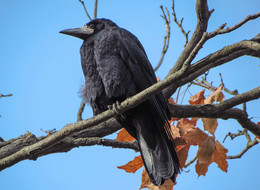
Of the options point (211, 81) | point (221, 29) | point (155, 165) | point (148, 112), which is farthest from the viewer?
point (211, 81)

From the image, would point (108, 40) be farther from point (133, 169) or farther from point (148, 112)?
point (133, 169)

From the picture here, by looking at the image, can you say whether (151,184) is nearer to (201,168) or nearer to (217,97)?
(201,168)

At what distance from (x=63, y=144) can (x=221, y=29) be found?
4.66 feet

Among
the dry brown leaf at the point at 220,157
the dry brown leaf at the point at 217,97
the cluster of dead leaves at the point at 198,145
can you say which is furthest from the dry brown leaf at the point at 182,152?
the dry brown leaf at the point at 217,97

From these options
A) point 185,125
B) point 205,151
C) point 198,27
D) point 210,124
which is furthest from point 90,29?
point 205,151

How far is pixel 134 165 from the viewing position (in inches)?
97.5

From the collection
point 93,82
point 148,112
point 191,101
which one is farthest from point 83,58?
point 191,101

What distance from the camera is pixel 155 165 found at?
252 centimetres

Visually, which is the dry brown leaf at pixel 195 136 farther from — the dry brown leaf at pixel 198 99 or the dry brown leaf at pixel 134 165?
the dry brown leaf at pixel 134 165

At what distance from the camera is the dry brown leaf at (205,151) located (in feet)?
7.14

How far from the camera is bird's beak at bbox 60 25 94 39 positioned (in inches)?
122

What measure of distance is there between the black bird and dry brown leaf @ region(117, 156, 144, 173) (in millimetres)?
63

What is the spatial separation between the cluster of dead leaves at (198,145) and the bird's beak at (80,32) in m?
1.25

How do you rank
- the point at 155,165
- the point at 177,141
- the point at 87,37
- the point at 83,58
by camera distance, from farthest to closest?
the point at 87,37 < the point at 83,58 < the point at 155,165 < the point at 177,141
